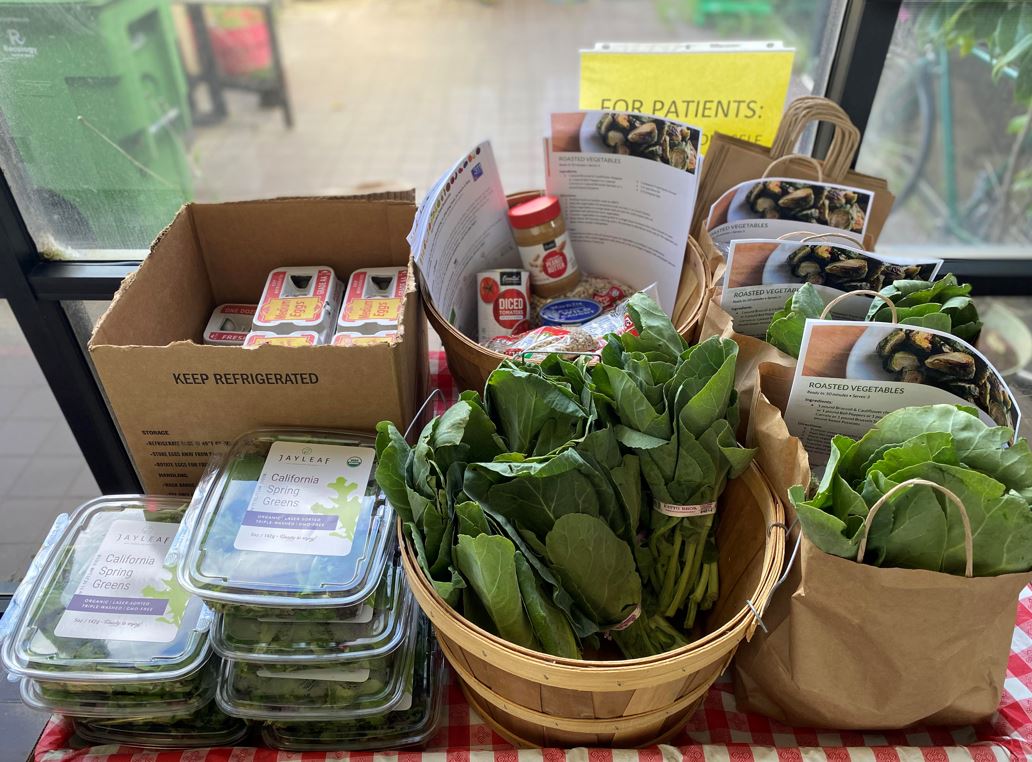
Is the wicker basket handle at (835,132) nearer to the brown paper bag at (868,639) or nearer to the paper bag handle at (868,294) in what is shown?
the paper bag handle at (868,294)

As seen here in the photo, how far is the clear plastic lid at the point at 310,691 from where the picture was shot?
30.6 inches

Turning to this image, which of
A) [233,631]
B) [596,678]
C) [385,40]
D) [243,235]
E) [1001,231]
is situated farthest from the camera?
[385,40]

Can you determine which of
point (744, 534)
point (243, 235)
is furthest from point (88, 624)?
point (744, 534)

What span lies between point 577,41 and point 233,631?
4597 mm

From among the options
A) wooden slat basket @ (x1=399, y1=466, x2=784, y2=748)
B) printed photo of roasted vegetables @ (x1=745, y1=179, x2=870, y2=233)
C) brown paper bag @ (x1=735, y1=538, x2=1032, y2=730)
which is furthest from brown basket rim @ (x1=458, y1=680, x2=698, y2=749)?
printed photo of roasted vegetables @ (x1=745, y1=179, x2=870, y2=233)

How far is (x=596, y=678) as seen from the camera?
2.08 ft

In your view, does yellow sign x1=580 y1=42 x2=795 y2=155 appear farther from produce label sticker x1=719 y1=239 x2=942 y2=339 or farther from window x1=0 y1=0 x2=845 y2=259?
produce label sticker x1=719 y1=239 x2=942 y2=339

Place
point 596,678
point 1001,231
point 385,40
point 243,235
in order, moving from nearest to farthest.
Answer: point 596,678 < point 243,235 < point 1001,231 < point 385,40

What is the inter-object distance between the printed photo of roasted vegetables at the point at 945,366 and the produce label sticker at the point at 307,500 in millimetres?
594

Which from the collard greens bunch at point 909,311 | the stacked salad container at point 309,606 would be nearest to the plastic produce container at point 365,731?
the stacked salad container at point 309,606

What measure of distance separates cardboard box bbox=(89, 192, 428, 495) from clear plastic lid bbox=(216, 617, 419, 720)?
0.27m

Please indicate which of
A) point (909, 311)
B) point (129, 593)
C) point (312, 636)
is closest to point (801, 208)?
point (909, 311)

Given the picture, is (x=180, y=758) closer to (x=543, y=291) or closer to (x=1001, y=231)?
(x=543, y=291)

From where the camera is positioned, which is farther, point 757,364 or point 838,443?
point 757,364
